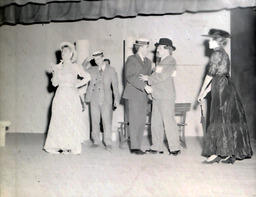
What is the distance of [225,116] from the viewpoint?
5.09 meters

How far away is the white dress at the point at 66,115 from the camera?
575cm

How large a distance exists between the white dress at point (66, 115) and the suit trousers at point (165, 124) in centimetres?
124

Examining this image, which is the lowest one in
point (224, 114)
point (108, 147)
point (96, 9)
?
point (108, 147)

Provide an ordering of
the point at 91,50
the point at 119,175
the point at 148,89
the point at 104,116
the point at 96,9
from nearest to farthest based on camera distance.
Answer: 1. the point at 119,175
2. the point at 148,89
3. the point at 104,116
4. the point at 96,9
5. the point at 91,50

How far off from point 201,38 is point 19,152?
4.53m

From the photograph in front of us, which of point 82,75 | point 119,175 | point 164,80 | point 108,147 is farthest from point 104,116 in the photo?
point 119,175

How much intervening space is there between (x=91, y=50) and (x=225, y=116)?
3941mm

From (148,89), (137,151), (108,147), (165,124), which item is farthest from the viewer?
(108,147)

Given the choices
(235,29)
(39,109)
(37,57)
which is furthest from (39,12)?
(235,29)

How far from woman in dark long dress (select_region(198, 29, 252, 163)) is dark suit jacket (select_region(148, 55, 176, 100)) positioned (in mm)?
693

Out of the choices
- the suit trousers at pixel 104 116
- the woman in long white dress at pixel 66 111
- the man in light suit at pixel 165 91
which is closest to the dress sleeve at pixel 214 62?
the man in light suit at pixel 165 91

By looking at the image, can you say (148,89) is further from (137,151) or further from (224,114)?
(224,114)

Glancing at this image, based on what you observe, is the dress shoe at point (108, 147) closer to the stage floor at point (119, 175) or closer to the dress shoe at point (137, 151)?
the stage floor at point (119, 175)

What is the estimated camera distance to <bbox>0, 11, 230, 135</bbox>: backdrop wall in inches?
310
